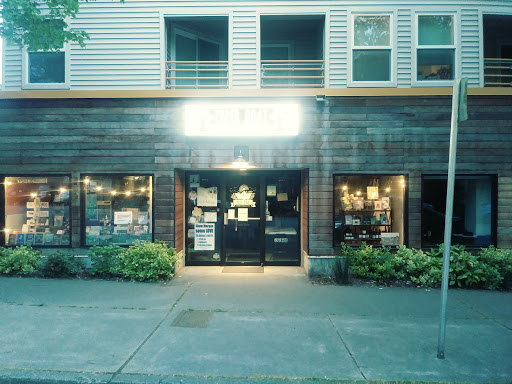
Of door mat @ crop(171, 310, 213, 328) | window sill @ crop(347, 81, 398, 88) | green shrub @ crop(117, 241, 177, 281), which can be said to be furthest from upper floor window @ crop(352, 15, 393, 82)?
door mat @ crop(171, 310, 213, 328)

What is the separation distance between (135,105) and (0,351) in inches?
226

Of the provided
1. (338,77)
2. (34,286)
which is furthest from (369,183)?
(34,286)

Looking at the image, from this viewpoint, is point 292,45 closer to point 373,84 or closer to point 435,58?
point 373,84

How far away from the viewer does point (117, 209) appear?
29.6 ft

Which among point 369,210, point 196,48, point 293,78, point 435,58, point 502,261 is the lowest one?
point 502,261

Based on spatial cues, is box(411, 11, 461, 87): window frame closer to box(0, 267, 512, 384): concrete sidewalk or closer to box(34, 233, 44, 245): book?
box(0, 267, 512, 384): concrete sidewalk

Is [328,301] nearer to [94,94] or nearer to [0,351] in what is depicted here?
[0,351]

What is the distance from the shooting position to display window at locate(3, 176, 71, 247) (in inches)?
354

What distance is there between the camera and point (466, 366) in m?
4.30

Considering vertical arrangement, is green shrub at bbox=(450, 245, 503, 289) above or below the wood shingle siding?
below

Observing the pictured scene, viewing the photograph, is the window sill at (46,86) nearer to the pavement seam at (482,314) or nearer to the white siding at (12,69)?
the white siding at (12,69)

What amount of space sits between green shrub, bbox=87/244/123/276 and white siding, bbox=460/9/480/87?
8948mm

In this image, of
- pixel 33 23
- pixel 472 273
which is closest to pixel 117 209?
pixel 33 23

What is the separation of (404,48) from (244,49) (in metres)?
3.76
